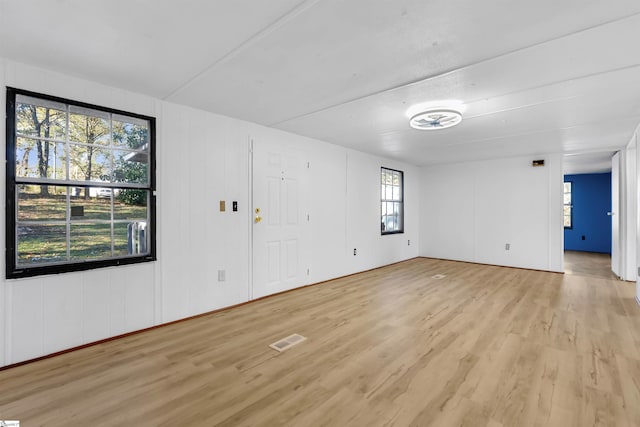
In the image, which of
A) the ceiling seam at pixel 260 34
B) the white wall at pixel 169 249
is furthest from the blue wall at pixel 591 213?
the ceiling seam at pixel 260 34

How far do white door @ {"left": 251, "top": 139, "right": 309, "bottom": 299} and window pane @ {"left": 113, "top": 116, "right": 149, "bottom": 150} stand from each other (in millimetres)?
1272

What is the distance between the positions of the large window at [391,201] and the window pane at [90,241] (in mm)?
4767

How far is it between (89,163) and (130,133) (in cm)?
48

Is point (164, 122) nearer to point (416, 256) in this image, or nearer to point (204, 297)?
point (204, 297)

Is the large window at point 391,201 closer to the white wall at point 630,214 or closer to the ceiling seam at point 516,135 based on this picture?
the ceiling seam at point 516,135

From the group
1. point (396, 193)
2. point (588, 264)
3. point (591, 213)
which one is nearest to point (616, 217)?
point (588, 264)

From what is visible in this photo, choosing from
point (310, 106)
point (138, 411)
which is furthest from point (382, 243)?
point (138, 411)

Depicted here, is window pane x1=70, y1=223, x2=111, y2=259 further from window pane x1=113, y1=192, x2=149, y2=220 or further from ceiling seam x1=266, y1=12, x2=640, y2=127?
ceiling seam x1=266, y1=12, x2=640, y2=127

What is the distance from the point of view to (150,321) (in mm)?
3016

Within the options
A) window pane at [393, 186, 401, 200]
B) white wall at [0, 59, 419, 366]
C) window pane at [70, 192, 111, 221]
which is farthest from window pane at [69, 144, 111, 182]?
window pane at [393, 186, 401, 200]

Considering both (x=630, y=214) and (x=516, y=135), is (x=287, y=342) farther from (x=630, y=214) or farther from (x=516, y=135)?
(x=630, y=214)

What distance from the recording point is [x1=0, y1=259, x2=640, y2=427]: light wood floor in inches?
69.3

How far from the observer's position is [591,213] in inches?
325

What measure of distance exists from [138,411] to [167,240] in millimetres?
1713
